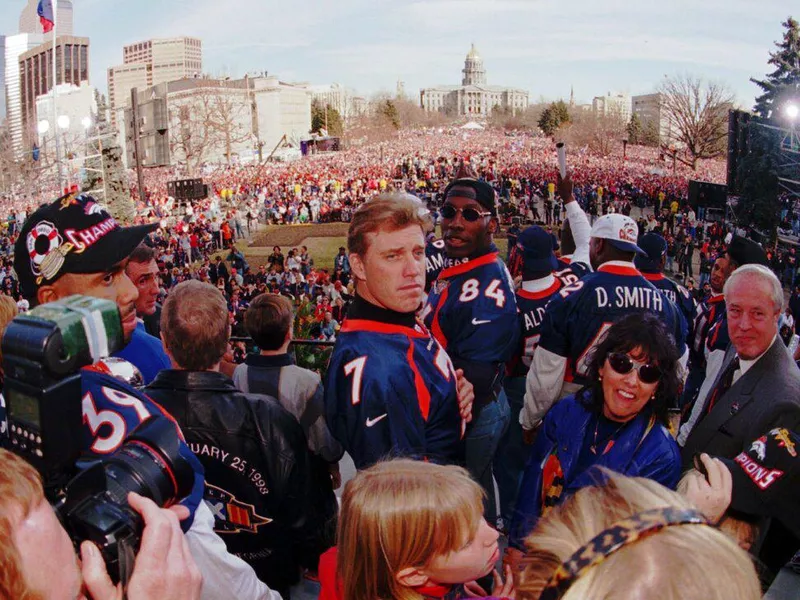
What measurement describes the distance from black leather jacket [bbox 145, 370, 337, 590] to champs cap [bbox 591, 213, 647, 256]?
87.2 inches

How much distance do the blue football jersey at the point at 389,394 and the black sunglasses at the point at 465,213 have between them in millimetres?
1140

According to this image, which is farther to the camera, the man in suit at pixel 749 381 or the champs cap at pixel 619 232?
the champs cap at pixel 619 232

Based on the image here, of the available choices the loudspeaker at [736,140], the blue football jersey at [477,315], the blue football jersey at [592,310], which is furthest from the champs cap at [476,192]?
the loudspeaker at [736,140]

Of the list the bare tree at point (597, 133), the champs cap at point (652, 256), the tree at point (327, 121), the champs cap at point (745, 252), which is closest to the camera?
the champs cap at point (745, 252)

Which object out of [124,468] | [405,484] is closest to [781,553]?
[405,484]

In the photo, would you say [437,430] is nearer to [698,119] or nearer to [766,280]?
[766,280]

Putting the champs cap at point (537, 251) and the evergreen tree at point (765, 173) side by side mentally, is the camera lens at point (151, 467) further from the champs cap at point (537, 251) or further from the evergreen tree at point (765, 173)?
the evergreen tree at point (765, 173)

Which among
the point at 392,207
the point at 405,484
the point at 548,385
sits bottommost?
the point at 548,385

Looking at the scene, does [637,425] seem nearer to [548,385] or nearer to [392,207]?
[548,385]

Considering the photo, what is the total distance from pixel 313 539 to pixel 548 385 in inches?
60.6

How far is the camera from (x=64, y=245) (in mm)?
2143

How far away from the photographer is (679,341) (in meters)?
4.30

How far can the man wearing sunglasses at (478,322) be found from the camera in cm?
342

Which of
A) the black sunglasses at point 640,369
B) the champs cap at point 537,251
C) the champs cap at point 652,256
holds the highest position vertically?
the champs cap at point 537,251
